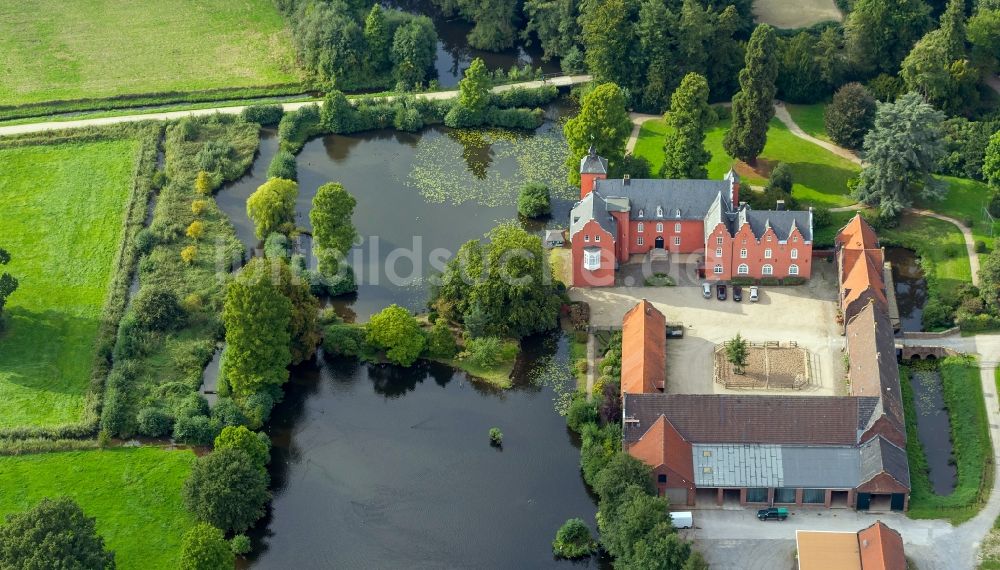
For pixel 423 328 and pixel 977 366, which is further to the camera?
pixel 423 328

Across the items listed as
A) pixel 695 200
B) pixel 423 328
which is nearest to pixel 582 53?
pixel 695 200

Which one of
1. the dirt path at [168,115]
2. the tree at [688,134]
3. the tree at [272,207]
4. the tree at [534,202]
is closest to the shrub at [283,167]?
the tree at [272,207]

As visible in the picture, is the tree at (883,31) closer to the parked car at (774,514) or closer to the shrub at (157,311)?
the parked car at (774,514)

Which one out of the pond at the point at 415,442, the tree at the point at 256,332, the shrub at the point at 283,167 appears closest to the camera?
the pond at the point at 415,442

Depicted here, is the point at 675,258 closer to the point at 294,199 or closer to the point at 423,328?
the point at 423,328

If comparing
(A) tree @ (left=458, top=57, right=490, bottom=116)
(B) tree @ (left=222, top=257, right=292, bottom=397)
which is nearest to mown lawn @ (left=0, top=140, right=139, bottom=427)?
(B) tree @ (left=222, top=257, right=292, bottom=397)

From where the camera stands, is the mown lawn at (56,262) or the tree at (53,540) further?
the mown lawn at (56,262)

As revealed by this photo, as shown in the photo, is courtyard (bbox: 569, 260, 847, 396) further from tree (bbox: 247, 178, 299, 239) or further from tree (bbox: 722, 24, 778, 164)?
tree (bbox: 247, 178, 299, 239)
